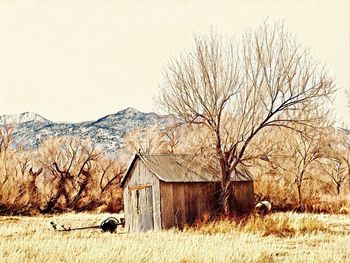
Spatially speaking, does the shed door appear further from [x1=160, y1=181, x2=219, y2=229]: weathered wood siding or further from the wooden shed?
[x1=160, y1=181, x2=219, y2=229]: weathered wood siding

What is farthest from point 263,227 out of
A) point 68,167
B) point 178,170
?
point 68,167

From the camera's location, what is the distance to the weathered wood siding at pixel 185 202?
22.4m

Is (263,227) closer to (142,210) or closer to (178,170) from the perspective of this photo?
(178,170)

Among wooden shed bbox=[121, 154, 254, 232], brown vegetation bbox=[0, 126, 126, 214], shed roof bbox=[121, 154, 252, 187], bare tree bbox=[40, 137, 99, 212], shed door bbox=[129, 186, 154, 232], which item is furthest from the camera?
bare tree bbox=[40, 137, 99, 212]

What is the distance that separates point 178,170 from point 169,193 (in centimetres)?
156

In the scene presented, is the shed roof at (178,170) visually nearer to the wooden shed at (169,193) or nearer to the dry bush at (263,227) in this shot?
the wooden shed at (169,193)

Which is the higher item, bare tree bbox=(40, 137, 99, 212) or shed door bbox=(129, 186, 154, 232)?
bare tree bbox=(40, 137, 99, 212)

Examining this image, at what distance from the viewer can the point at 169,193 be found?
22578mm

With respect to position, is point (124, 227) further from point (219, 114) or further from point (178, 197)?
point (219, 114)

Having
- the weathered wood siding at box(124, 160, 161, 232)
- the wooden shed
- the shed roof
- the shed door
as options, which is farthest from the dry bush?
the shed roof

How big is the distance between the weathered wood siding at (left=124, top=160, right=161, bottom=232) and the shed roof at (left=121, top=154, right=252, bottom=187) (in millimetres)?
369

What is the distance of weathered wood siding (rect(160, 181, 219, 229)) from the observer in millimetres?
22411

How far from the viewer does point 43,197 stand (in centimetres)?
4106

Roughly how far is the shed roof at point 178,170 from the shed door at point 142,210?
109 centimetres
